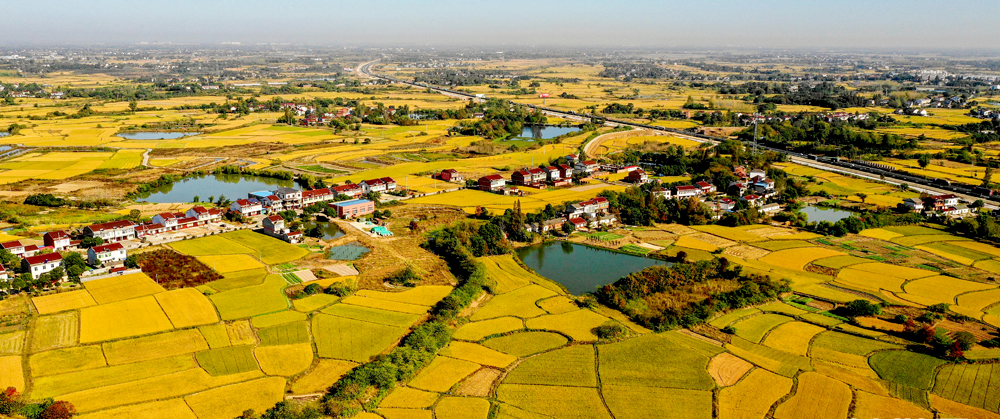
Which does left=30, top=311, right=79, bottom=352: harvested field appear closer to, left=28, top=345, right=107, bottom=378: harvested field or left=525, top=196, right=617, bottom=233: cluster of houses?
left=28, top=345, right=107, bottom=378: harvested field

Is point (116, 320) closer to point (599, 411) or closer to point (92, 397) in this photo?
point (92, 397)

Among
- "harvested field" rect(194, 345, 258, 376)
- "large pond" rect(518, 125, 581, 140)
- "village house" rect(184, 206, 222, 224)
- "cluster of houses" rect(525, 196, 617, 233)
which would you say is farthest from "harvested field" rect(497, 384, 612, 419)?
"large pond" rect(518, 125, 581, 140)

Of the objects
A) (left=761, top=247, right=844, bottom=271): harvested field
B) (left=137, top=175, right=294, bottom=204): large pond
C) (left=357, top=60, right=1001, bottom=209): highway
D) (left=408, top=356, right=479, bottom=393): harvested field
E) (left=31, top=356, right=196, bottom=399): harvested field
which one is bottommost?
(left=137, top=175, right=294, bottom=204): large pond

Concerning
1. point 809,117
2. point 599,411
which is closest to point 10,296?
point 599,411

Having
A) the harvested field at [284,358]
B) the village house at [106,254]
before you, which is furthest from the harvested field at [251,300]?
the village house at [106,254]

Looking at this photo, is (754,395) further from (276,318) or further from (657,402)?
(276,318)

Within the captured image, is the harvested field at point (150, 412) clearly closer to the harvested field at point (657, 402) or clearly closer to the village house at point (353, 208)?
the harvested field at point (657, 402)
